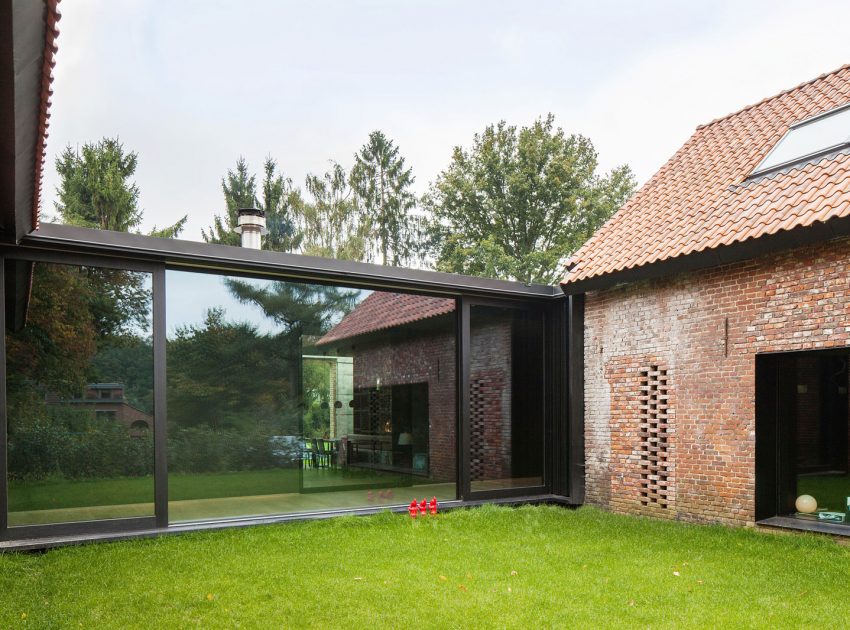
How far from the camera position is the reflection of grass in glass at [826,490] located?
7.43 meters

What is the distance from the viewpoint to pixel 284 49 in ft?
99.7

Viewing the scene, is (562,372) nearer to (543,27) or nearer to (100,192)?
(543,27)

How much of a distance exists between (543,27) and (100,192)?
16029mm

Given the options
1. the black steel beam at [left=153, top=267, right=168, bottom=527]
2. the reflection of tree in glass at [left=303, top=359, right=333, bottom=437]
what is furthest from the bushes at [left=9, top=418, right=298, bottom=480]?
the reflection of tree in glass at [left=303, top=359, right=333, bottom=437]

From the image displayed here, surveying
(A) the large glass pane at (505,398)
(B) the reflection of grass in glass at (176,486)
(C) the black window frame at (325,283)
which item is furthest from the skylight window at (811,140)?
(B) the reflection of grass in glass at (176,486)

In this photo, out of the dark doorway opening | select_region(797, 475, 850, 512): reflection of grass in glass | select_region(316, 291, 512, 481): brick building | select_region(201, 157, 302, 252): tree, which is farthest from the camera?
select_region(201, 157, 302, 252): tree

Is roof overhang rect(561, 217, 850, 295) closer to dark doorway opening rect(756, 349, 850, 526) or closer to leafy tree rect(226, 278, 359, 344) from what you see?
dark doorway opening rect(756, 349, 850, 526)

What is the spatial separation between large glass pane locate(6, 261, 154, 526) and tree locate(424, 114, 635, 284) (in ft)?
65.5

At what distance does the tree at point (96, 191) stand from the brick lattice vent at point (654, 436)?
2058cm

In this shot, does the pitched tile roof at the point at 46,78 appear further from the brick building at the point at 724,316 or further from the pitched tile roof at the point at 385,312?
the brick building at the point at 724,316

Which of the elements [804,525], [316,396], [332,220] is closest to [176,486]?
[316,396]

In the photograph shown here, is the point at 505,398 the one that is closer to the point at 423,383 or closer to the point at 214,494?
the point at 423,383

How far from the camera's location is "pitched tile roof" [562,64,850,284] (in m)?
6.70

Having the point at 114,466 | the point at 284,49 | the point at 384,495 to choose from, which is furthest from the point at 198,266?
the point at 284,49
